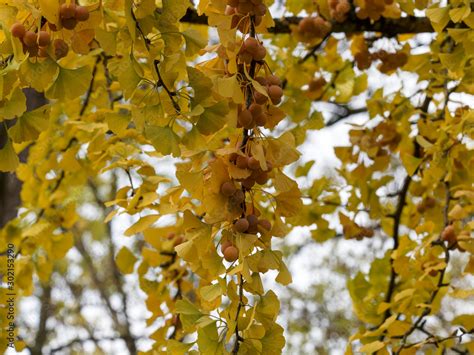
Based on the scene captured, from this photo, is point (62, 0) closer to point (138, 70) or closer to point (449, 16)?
point (138, 70)

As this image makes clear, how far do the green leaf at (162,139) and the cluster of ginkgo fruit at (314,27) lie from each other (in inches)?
35.3

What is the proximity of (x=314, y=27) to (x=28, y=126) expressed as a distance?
37.0 inches

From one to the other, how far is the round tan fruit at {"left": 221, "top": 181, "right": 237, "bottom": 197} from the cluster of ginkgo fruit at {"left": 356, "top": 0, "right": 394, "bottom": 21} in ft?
2.84

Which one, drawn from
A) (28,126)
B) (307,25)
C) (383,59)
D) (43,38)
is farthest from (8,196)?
(43,38)

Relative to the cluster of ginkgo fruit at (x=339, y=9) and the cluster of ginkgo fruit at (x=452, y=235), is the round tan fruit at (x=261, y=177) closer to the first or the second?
the cluster of ginkgo fruit at (x=452, y=235)

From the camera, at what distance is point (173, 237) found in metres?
1.60

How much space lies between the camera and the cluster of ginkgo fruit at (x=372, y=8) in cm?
156

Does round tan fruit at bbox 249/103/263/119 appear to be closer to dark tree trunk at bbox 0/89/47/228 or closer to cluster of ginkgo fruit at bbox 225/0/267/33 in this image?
cluster of ginkgo fruit at bbox 225/0/267/33

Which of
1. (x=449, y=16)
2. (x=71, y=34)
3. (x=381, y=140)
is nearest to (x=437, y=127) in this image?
(x=381, y=140)

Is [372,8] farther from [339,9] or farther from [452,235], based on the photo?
[452,235]

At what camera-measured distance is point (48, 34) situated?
82 centimetres

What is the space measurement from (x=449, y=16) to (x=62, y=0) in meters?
0.64

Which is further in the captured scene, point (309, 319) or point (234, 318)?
point (309, 319)

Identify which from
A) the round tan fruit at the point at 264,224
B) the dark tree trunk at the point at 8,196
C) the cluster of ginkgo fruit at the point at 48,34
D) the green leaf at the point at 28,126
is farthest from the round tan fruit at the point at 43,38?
the dark tree trunk at the point at 8,196
